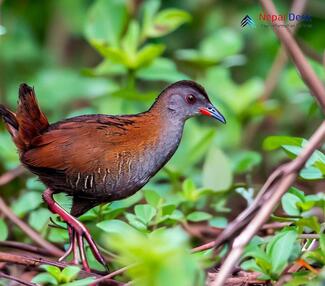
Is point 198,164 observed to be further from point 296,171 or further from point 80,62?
point 296,171

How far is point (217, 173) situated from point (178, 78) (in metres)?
0.77

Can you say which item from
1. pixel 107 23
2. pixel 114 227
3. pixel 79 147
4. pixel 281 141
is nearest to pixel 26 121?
pixel 79 147

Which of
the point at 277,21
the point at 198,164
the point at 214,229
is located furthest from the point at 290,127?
the point at 277,21

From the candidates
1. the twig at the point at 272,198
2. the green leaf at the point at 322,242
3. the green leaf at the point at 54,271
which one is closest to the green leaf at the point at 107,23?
the green leaf at the point at 54,271

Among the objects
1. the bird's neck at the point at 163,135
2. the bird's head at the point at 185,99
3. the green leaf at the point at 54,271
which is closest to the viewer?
the green leaf at the point at 54,271

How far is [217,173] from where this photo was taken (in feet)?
15.2

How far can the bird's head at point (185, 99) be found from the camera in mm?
4305

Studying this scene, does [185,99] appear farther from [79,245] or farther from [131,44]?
[131,44]

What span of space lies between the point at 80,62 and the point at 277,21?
491 cm

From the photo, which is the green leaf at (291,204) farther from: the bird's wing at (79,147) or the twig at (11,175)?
the twig at (11,175)

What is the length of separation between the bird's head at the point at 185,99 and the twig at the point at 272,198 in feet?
4.77

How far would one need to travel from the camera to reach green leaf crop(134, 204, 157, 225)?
145 inches

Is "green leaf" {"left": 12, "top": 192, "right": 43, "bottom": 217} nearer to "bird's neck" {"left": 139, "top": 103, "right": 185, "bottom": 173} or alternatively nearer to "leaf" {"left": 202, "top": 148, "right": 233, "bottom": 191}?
"bird's neck" {"left": 139, "top": 103, "right": 185, "bottom": 173}

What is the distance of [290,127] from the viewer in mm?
7133
